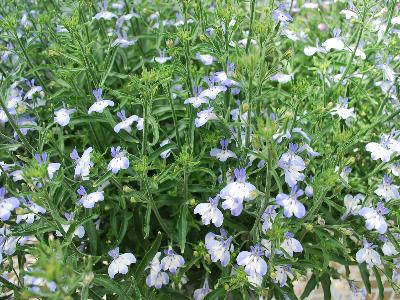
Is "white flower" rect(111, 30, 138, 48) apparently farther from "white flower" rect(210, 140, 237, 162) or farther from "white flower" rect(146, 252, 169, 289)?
"white flower" rect(146, 252, 169, 289)

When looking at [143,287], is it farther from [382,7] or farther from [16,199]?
[382,7]

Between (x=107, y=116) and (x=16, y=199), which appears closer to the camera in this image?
(x=16, y=199)

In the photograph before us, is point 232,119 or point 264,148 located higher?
point 264,148

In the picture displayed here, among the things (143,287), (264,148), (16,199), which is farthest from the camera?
(143,287)

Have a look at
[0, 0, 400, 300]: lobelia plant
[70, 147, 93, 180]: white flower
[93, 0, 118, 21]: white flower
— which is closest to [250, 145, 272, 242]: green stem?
[0, 0, 400, 300]: lobelia plant

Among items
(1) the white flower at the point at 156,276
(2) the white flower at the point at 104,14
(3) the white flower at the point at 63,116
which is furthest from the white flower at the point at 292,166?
(2) the white flower at the point at 104,14

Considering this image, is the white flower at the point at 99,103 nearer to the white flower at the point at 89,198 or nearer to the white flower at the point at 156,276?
the white flower at the point at 89,198

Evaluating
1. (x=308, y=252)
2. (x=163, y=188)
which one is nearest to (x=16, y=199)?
(x=163, y=188)
